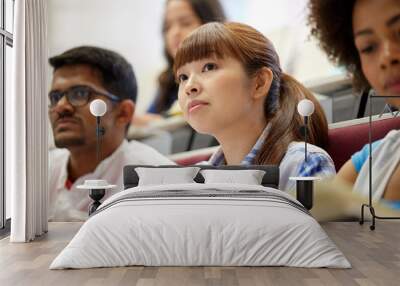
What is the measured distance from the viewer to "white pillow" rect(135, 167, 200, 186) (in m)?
6.23

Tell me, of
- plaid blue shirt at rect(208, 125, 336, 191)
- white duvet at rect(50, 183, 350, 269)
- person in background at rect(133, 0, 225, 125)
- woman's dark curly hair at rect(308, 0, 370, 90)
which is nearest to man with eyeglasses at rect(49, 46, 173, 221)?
person in background at rect(133, 0, 225, 125)

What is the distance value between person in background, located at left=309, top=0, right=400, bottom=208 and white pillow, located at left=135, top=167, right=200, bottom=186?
72.1 inches

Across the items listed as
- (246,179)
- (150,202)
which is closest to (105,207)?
(150,202)

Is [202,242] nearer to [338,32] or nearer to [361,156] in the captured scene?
[361,156]

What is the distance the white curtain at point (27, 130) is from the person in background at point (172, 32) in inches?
59.0

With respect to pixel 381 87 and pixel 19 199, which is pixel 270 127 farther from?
pixel 19 199

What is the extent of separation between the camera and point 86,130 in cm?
716

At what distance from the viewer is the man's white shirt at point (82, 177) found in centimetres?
715

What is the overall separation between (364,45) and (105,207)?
3.78 metres

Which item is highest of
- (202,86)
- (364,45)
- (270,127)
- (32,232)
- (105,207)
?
(364,45)

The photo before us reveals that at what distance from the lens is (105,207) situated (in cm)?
474

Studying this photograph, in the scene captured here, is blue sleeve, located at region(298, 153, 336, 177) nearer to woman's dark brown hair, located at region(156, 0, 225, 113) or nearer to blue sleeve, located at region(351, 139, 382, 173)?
blue sleeve, located at region(351, 139, 382, 173)

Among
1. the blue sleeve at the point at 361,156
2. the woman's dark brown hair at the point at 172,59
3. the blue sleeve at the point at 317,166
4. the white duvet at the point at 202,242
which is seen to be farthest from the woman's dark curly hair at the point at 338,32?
the white duvet at the point at 202,242

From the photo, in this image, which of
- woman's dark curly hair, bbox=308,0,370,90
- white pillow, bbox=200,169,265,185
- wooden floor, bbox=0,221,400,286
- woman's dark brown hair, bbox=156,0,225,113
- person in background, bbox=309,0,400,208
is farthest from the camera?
woman's dark brown hair, bbox=156,0,225,113
